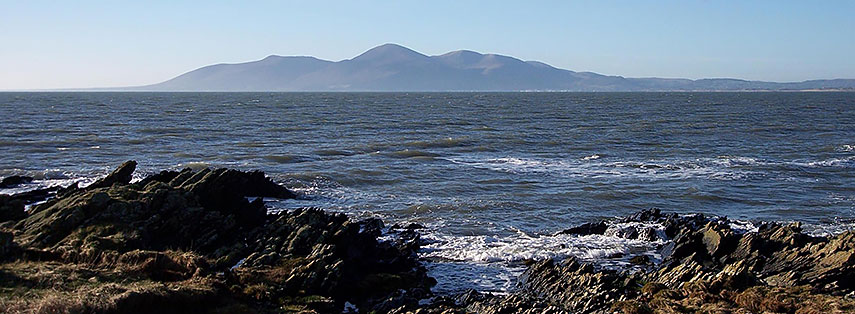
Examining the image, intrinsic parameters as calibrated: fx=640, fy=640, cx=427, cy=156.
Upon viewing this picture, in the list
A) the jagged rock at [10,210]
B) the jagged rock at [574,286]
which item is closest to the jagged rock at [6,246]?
the jagged rock at [10,210]

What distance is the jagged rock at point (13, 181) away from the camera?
3444 cm

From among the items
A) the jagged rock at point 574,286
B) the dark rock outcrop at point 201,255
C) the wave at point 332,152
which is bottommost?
the wave at point 332,152

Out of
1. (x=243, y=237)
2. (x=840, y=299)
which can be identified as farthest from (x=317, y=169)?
(x=840, y=299)

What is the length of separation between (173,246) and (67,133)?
2172 inches

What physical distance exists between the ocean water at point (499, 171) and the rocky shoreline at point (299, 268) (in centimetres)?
200

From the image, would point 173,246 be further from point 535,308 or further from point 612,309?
point 612,309

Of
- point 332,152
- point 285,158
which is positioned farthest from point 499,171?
point 285,158

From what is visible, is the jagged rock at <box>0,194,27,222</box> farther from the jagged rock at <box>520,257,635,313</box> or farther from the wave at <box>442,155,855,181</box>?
the wave at <box>442,155,855,181</box>

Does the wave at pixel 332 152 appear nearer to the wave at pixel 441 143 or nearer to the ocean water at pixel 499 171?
the ocean water at pixel 499 171

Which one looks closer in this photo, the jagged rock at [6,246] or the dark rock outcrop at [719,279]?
the dark rock outcrop at [719,279]

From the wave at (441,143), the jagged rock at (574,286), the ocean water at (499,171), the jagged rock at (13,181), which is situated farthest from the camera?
the wave at (441,143)

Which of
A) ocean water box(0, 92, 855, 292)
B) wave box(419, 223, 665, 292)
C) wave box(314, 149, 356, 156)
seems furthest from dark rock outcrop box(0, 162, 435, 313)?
wave box(314, 149, 356, 156)

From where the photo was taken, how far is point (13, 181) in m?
35.1

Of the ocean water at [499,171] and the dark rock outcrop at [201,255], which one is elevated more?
the dark rock outcrop at [201,255]
